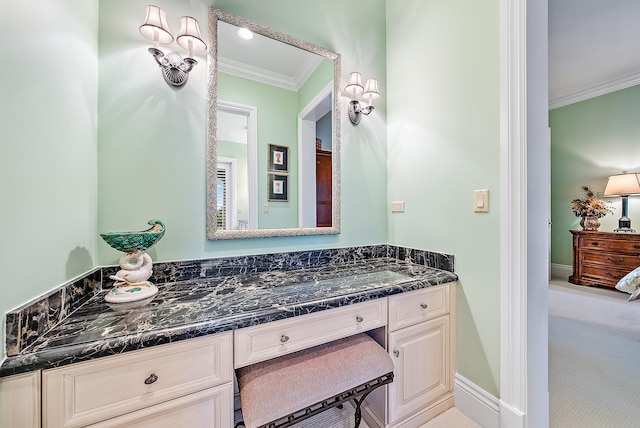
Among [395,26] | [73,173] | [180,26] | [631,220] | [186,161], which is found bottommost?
[631,220]

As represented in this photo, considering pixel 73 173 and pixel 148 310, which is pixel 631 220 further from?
pixel 73 173

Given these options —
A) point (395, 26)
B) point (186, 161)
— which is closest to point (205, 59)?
point (186, 161)

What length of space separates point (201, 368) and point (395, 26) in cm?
235

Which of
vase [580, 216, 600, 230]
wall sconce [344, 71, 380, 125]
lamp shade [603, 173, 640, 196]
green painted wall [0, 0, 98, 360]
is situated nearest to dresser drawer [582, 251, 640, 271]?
vase [580, 216, 600, 230]

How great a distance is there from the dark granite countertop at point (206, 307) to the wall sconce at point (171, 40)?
3.47ft

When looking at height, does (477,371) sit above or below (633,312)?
above

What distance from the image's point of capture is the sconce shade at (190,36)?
1174mm

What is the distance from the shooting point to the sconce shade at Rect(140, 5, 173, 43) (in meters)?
1.10

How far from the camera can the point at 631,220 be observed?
10.9ft

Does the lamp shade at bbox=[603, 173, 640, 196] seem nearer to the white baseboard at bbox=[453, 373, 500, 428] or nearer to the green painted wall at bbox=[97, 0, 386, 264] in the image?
the white baseboard at bbox=[453, 373, 500, 428]

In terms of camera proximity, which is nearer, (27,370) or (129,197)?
(27,370)

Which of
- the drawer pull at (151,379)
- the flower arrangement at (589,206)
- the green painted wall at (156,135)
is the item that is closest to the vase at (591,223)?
the flower arrangement at (589,206)

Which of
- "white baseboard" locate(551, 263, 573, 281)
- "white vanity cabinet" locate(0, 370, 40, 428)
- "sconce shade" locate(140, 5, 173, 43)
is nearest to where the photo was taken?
"white vanity cabinet" locate(0, 370, 40, 428)

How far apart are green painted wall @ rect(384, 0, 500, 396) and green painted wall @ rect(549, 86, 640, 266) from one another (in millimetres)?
3872
